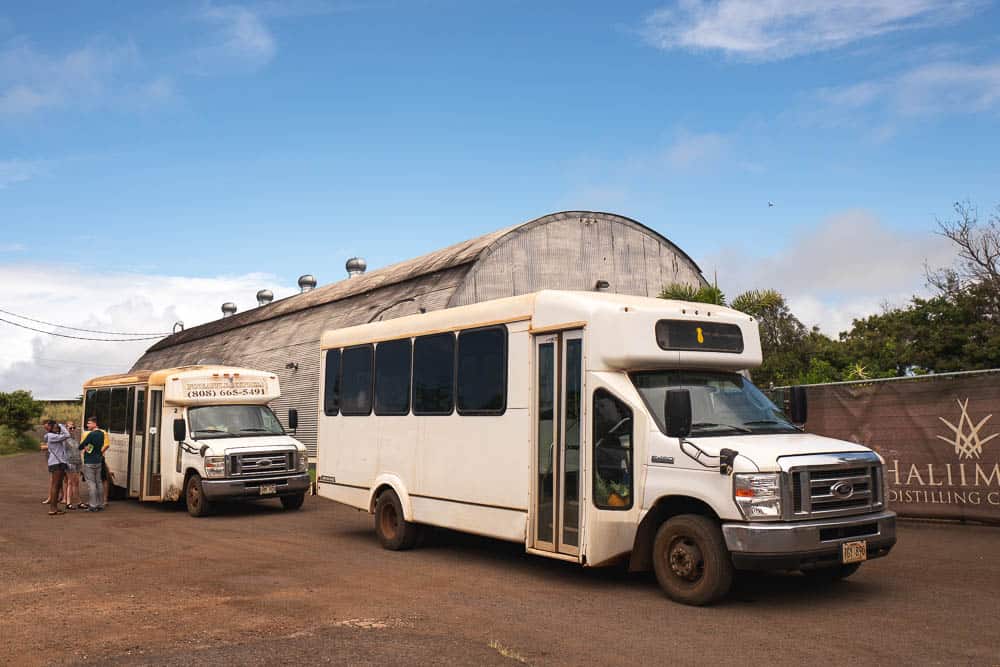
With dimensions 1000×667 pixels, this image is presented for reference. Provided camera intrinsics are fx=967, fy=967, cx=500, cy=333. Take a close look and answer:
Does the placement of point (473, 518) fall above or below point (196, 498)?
above

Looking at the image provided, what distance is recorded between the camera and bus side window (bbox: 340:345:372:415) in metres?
14.0

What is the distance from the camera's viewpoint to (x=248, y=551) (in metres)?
13.0

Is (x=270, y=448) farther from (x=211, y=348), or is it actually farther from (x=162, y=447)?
(x=211, y=348)

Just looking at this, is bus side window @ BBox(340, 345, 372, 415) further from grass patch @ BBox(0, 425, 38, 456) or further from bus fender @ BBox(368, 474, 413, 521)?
grass patch @ BBox(0, 425, 38, 456)

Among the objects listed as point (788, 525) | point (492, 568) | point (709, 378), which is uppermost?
point (709, 378)

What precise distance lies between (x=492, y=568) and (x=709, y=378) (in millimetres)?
3519

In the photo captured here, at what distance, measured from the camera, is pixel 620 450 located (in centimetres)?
959

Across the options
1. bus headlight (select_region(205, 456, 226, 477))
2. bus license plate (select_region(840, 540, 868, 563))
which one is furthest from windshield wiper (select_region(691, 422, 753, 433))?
bus headlight (select_region(205, 456, 226, 477))

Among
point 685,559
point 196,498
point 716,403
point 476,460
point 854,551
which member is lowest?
point 196,498

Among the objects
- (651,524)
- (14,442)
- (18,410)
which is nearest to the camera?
(651,524)

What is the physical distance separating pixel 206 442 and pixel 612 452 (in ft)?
36.2

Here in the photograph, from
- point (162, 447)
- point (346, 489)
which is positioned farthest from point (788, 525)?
point (162, 447)

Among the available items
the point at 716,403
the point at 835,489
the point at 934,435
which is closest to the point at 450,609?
the point at 716,403

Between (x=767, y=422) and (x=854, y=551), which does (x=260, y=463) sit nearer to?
(x=767, y=422)
